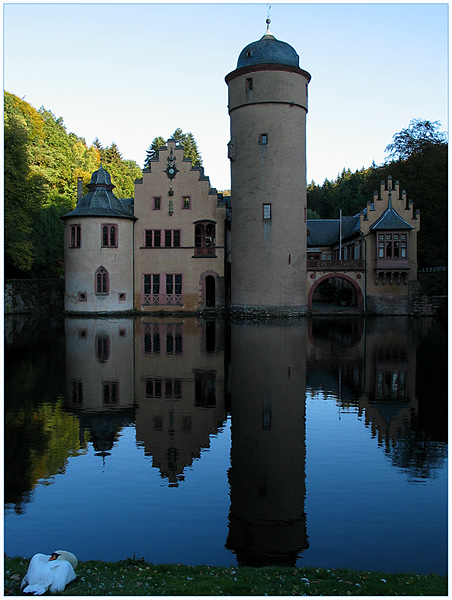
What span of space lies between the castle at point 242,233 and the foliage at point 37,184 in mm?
3807

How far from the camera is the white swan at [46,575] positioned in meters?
5.25

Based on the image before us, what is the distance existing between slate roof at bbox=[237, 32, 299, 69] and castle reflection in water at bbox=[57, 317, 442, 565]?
19.2 m

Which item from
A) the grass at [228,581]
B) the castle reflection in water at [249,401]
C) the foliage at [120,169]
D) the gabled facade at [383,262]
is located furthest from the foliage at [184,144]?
the grass at [228,581]

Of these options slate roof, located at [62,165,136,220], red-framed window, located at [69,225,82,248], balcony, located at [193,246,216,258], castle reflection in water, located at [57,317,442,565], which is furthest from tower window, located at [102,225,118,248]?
castle reflection in water, located at [57,317,442,565]

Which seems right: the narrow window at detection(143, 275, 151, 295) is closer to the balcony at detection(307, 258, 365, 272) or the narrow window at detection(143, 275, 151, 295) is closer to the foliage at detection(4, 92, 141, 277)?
the foliage at detection(4, 92, 141, 277)

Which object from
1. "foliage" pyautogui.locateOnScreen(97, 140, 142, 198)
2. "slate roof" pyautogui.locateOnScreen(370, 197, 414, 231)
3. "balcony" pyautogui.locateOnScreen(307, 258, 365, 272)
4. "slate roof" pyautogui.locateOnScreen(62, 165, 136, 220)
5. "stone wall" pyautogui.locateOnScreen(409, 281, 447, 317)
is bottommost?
"stone wall" pyautogui.locateOnScreen(409, 281, 447, 317)

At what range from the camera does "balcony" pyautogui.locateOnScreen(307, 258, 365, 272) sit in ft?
132

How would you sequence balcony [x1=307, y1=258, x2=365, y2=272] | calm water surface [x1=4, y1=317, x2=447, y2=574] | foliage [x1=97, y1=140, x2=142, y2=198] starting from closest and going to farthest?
1. calm water surface [x1=4, y1=317, x2=447, y2=574]
2. balcony [x1=307, y1=258, x2=365, y2=272]
3. foliage [x1=97, y1=140, x2=142, y2=198]

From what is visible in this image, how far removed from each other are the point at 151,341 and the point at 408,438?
1541cm

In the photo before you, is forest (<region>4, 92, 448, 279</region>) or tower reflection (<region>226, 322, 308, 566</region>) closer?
tower reflection (<region>226, 322, 308, 566</region>)

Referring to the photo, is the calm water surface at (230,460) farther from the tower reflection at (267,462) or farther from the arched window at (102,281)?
the arched window at (102,281)

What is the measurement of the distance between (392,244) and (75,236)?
22.5 meters

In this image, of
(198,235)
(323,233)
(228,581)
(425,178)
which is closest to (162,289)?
(198,235)

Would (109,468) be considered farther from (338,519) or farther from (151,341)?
(151,341)
